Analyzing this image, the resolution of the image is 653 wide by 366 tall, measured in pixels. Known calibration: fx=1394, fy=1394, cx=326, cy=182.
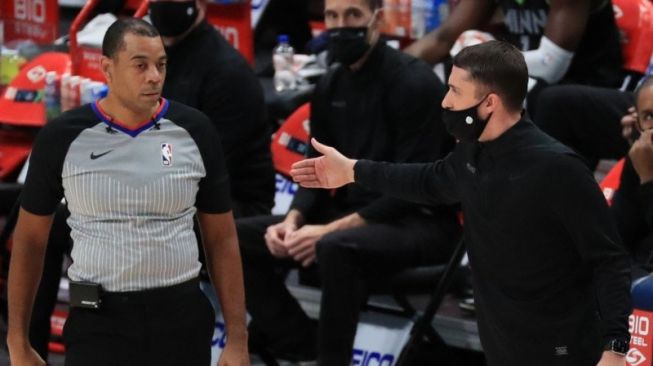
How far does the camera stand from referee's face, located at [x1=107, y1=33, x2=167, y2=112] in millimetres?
4262

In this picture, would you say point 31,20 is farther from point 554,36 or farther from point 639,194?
point 639,194

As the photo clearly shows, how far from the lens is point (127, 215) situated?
13.7 feet

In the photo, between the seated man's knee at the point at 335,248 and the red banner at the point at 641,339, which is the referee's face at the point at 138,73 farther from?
the red banner at the point at 641,339

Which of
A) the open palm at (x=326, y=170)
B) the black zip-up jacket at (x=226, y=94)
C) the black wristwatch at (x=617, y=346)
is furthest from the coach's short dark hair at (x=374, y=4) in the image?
the black wristwatch at (x=617, y=346)

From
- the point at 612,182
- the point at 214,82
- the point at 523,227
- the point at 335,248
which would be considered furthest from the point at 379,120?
the point at 523,227

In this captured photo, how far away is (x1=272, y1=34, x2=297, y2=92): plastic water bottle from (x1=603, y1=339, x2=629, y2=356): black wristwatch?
150 inches

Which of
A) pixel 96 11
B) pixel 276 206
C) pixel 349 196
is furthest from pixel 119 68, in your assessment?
pixel 96 11

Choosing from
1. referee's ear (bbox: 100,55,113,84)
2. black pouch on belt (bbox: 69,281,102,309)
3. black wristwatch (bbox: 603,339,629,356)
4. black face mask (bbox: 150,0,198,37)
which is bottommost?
black pouch on belt (bbox: 69,281,102,309)

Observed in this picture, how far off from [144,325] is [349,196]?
193cm

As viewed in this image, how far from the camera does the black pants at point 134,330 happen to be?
417 cm

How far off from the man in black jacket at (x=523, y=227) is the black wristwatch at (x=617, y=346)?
7 cm

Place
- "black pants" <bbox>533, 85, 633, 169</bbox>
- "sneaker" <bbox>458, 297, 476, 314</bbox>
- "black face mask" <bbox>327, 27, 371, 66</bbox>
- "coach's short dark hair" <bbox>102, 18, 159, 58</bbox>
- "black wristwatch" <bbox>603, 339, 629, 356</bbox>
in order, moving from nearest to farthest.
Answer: "black wristwatch" <bbox>603, 339, 629, 356</bbox> < "coach's short dark hair" <bbox>102, 18, 159, 58</bbox> < "black face mask" <bbox>327, 27, 371, 66</bbox> < "sneaker" <bbox>458, 297, 476, 314</bbox> < "black pants" <bbox>533, 85, 633, 169</bbox>

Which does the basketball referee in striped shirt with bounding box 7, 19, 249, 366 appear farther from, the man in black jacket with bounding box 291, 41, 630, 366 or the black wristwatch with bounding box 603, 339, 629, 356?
the black wristwatch with bounding box 603, 339, 629, 356

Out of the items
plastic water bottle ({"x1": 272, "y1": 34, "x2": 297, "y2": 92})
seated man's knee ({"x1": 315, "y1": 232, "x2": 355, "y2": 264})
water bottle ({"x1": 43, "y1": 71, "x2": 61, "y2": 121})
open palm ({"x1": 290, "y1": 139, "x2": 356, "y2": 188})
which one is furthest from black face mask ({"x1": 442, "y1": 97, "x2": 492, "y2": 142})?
water bottle ({"x1": 43, "y1": 71, "x2": 61, "y2": 121})
